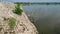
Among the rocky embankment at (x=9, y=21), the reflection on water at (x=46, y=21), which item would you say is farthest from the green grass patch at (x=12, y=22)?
the reflection on water at (x=46, y=21)

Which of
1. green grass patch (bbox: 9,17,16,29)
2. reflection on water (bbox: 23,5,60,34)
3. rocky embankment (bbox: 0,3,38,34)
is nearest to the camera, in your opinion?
rocky embankment (bbox: 0,3,38,34)

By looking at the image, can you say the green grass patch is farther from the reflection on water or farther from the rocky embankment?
the reflection on water

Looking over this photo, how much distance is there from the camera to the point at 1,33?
400 inches

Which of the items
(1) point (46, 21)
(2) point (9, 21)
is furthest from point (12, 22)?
(1) point (46, 21)

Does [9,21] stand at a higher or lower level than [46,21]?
higher

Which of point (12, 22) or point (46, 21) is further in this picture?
point (46, 21)

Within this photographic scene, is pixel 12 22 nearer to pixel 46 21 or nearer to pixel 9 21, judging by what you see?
pixel 9 21

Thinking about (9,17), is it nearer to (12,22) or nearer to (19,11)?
(12,22)

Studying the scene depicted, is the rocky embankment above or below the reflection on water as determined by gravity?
above

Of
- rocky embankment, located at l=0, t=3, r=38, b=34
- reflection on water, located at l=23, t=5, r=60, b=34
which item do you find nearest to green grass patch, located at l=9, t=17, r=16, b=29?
rocky embankment, located at l=0, t=3, r=38, b=34

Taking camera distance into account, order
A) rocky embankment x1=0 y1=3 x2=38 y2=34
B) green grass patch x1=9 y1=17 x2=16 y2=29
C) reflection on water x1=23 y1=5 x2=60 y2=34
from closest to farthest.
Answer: rocky embankment x1=0 y1=3 x2=38 y2=34 < green grass patch x1=9 y1=17 x2=16 y2=29 < reflection on water x1=23 y1=5 x2=60 y2=34

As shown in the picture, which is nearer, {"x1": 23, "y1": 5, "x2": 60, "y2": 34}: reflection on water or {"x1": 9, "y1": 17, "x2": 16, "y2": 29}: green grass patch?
{"x1": 9, "y1": 17, "x2": 16, "y2": 29}: green grass patch

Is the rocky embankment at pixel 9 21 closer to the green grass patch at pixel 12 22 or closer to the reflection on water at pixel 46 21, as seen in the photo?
the green grass patch at pixel 12 22

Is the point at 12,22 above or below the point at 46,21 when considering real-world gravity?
above
